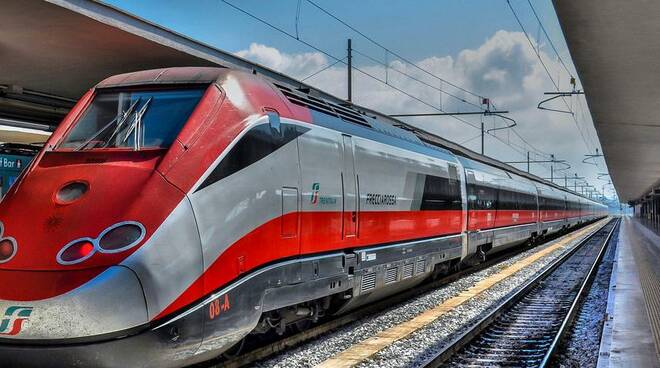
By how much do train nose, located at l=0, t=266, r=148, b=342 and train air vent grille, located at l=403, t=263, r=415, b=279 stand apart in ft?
18.6

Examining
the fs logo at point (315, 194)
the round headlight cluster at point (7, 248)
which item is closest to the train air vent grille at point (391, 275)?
the fs logo at point (315, 194)

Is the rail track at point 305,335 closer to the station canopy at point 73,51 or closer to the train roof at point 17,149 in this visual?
the station canopy at point 73,51

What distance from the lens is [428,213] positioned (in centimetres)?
1084

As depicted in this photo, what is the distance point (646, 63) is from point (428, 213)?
433 cm

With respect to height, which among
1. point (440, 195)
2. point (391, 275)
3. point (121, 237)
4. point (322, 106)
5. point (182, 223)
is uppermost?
point (322, 106)

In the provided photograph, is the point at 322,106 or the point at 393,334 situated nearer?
the point at 322,106

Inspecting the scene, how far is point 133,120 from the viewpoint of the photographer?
5.70 metres

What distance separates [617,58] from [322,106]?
204 inches

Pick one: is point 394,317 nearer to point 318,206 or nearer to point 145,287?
point 318,206

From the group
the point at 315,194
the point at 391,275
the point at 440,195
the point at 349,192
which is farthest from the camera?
the point at 440,195

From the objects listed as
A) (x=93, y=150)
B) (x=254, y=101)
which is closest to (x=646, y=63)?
(x=254, y=101)

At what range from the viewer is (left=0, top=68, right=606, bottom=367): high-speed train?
441 centimetres

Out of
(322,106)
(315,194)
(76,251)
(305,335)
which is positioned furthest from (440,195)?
(76,251)

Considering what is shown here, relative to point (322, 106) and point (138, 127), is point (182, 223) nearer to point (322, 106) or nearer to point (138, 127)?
point (138, 127)
